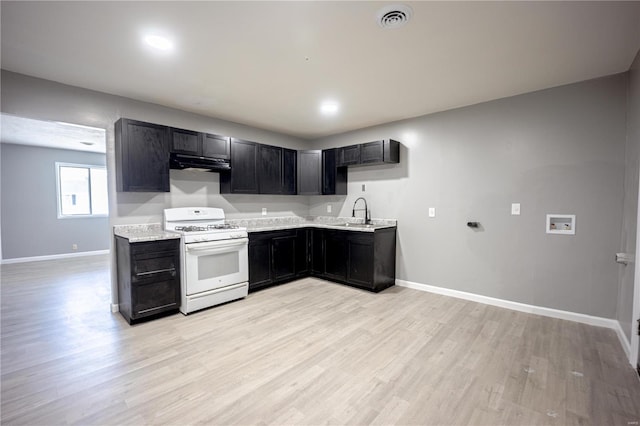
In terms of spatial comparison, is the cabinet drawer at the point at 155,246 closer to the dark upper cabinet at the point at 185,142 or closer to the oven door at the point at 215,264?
the oven door at the point at 215,264

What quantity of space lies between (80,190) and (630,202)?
31.7 feet

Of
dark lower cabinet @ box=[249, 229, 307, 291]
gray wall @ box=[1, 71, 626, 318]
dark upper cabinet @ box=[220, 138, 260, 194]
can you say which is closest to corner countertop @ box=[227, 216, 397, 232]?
dark lower cabinet @ box=[249, 229, 307, 291]

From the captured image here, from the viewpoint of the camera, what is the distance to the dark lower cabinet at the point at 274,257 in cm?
402

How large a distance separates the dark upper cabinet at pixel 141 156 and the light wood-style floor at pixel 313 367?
156 centimetres

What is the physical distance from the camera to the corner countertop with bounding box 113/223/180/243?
2.98 metres

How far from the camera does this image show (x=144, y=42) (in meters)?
2.21

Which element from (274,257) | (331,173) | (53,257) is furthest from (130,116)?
(53,257)

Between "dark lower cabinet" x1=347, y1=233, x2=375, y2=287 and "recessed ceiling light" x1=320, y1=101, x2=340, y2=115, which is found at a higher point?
"recessed ceiling light" x1=320, y1=101, x2=340, y2=115

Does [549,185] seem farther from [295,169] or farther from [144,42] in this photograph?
[144,42]

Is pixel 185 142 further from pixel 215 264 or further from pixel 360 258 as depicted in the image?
pixel 360 258

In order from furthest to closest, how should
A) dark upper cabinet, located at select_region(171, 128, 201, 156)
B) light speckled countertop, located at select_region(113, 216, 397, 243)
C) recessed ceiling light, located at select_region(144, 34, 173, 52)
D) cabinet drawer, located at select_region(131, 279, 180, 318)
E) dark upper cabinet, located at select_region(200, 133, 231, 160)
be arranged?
dark upper cabinet, located at select_region(200, 133, 231, 160) < dark upper cabinet, located at select_region(171, 128, 201, 156) < light speckled countertop, located at select_region(113, 216, 397, 243) < cabinet drawer, located at select_region(131, 279, 180, 318) < recessed ceiling light, located at select_region(144, 34, 173, 52)

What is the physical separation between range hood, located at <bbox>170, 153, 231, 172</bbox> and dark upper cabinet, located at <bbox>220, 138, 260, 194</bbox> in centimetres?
14

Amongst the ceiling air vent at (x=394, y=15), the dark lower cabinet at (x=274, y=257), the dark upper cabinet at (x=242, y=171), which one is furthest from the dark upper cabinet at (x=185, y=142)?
the ceiling air vent at (x=394, y=15)

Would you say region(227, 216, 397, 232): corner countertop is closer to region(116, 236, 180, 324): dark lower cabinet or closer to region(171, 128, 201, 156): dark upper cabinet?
region(116, 236, 180, 324): dark lower cabinet
